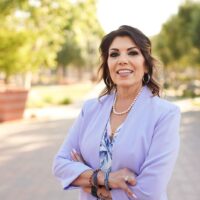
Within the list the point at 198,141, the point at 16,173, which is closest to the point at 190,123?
the point at 198,141

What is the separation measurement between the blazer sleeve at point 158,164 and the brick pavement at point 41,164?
4.17 metres

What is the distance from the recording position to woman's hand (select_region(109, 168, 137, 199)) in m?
2.48

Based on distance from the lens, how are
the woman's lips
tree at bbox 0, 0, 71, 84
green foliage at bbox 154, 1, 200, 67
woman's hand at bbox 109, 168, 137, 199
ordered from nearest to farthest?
woman's hand at bbox 109, 168, 137, 199, the woman's lips, tree at bbox 0, 0, 71, 84, green foliage at bbox 154, 1, 200, 67

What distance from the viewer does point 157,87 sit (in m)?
2.84

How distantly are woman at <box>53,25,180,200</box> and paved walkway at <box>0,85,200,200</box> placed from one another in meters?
4.02

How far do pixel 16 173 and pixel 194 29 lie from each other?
2238cm

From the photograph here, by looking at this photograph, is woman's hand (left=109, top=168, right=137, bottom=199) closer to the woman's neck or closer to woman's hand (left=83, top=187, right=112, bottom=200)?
woman's hand (left=83, top=187, right=112, bottom=200)

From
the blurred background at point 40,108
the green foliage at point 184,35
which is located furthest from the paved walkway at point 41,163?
the green foliage at point 184,35

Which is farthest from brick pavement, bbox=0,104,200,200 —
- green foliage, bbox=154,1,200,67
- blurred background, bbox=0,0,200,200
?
green foliage, bbox=154,1,200,67

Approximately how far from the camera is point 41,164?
30.9 ft

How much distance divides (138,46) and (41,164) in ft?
22.9

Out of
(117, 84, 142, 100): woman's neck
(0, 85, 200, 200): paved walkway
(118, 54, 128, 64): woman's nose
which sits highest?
(118, 54, 128, 64): woman's nose

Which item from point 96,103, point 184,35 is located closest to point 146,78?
point 96,103

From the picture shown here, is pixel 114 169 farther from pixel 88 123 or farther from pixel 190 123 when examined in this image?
pixel 190 123
